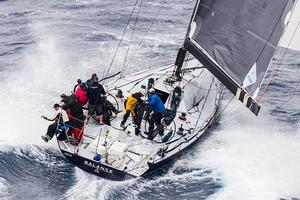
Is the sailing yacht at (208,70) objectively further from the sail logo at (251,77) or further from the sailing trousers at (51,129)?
the sailing trousers at (51,129)

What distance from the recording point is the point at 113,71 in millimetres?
21234

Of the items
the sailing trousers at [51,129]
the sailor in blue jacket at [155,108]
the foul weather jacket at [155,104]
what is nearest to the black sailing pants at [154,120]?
the sailor in blue jacket at [155,108]

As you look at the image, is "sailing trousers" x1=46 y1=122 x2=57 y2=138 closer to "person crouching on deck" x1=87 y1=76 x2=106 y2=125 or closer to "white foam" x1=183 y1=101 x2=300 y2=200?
"person crouching on deck" x1=87 y1=76 x2=106 y2=125

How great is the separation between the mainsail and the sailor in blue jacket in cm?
183

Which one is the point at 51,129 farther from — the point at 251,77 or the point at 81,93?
the point at 251,77

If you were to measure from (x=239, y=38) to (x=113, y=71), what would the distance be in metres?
9.50

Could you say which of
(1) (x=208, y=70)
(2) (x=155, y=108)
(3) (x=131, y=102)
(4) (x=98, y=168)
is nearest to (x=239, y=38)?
(1) (x=208, y=70)

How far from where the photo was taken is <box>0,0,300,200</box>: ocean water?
42.5 feet

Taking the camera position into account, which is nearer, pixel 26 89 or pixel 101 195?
pixel 101 195

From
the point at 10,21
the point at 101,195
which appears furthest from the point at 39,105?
the point at 10,21

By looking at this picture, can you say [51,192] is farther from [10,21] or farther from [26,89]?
[10,21]

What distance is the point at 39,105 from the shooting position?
56.7 feet

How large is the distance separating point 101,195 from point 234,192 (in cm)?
367

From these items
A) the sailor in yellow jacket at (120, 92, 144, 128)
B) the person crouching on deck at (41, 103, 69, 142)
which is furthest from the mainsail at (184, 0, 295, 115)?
the person crouching on deck at (41, 103, 69, 142)
